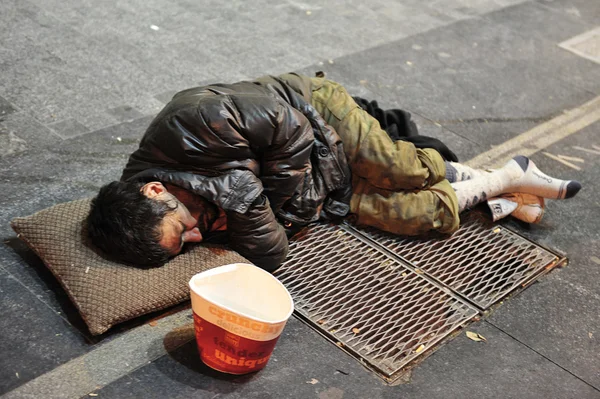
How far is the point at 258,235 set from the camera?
2.89 m

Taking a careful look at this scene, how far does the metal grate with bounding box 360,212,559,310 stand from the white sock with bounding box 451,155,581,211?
16cm

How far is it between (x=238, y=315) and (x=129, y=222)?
58 cm

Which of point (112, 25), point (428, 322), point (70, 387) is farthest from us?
point (112, 25)

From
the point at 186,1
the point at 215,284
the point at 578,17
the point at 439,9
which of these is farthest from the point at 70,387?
the point at 578,17

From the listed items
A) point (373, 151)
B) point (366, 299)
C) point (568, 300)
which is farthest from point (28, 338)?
point (568, 300)

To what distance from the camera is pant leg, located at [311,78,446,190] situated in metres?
3.25

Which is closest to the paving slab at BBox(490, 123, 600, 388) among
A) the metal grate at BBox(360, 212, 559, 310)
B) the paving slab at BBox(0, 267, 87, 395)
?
the metal grate at BBox(360, 212, 559, 310)

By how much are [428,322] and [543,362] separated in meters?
0.47

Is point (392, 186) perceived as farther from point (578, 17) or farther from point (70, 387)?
point (578, 17)

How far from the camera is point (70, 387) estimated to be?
2408 mm

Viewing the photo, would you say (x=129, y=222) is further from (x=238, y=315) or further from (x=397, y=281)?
(x=397, y=281)

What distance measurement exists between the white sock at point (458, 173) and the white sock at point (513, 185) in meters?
0.04

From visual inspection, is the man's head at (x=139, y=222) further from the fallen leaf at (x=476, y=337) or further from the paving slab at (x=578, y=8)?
the paving slab at (x=578, y=8)

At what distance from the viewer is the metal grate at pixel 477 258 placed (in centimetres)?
322
